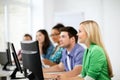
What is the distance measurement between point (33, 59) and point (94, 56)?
61 cm

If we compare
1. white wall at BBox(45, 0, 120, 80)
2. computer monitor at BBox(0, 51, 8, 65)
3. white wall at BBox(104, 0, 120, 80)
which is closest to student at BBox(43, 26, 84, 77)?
computer monitor at BBox(0, 51, 8, 65)

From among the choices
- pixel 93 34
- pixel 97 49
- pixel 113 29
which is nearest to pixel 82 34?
pixel 93 34

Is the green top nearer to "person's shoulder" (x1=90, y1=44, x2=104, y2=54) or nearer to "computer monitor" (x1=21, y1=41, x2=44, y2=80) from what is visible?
"person's shoulder" (x1=90, y1=44, x2=104, y2=54)

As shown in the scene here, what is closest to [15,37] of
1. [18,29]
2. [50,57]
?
[18,29]

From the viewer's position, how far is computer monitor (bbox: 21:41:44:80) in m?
1.94

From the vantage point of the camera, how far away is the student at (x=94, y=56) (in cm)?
221

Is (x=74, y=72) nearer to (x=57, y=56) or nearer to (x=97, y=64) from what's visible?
(x=97, y=64)

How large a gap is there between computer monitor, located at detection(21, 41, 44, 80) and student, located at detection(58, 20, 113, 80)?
1.67 ft

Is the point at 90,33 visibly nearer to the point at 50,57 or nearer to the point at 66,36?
the point at 66,36

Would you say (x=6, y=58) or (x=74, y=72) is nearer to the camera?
(x=74, y=72)

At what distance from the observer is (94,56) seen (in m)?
2.24

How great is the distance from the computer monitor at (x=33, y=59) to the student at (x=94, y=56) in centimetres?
51

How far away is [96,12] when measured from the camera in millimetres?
6074

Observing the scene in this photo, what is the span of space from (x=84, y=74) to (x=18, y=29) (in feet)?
14.8
